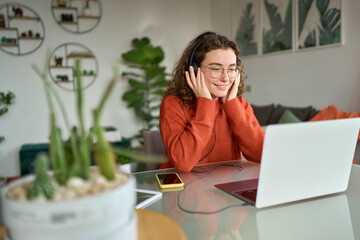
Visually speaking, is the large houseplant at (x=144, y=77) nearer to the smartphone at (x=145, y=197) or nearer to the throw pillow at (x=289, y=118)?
the throw pillow at (x=289, y=118)

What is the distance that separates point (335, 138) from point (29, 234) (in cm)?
71

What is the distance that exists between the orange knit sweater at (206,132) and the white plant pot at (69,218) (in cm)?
78

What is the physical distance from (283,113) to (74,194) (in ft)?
9.75

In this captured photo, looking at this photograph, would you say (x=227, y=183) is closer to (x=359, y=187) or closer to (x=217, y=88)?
(x=359, y=187)

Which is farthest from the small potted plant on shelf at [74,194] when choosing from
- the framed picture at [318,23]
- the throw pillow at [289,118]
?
the framed picture at [318,23]

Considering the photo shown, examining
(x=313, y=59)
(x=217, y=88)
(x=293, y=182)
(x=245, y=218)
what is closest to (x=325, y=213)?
(x=293, y=182)

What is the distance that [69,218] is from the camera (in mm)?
355

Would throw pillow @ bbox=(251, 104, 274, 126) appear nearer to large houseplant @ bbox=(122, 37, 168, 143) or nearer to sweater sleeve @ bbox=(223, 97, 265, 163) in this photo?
large houseplant @ bbox=(122, 37, 168, 143)

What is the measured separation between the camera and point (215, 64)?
4.72ft

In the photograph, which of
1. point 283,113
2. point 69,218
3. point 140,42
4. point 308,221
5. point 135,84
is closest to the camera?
point 69,218

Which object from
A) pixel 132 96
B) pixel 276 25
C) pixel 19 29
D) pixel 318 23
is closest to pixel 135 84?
pixel 132 96

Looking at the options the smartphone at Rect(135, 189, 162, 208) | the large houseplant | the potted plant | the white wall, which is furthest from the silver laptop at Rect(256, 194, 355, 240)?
the potted plant

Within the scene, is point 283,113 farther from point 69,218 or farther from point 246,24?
point 69,218

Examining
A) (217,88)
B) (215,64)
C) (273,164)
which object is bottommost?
(273,164)
